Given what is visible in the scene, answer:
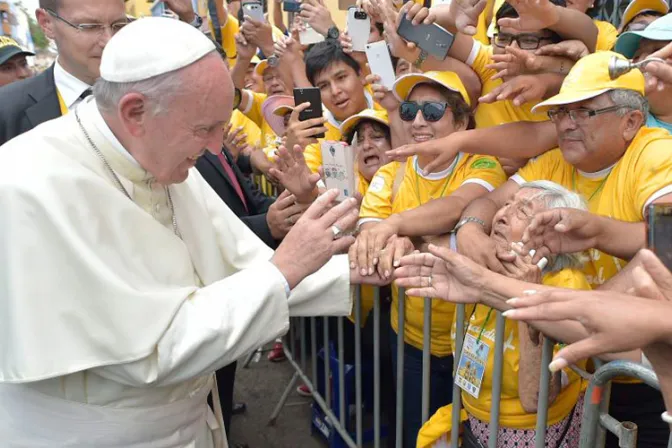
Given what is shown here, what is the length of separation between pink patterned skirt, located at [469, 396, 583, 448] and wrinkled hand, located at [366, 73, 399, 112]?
1872mm

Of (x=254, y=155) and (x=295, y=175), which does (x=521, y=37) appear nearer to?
(x=295, y=175)

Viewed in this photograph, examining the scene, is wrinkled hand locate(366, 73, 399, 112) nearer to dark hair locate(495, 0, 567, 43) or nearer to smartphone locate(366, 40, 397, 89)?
smartphone locate(366, 40, 397, 89)

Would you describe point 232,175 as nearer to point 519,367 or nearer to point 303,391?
point 519,367

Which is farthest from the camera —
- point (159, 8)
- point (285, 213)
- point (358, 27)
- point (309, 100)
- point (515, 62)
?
point (159, 8)

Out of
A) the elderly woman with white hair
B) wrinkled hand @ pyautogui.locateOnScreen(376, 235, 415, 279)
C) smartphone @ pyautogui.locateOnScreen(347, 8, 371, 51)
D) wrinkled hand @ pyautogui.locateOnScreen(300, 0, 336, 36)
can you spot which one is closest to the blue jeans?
the elderly woman with white hair

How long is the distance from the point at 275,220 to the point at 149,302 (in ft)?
4.17

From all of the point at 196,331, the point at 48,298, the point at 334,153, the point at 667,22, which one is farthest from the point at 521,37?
the point at 48,298

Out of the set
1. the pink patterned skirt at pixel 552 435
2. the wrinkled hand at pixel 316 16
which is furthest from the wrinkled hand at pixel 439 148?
the wrinkled hand at pixel 316 16

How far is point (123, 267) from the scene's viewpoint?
1.79 meters

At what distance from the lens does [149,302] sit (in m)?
1.75

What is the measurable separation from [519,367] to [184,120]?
144 centimetres

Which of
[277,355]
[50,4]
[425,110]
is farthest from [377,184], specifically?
[277,355]

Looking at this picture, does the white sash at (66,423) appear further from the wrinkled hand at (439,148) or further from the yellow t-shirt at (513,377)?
the wrinkled hand at (439,148)

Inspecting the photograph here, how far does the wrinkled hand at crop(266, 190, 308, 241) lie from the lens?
9.56 ft
